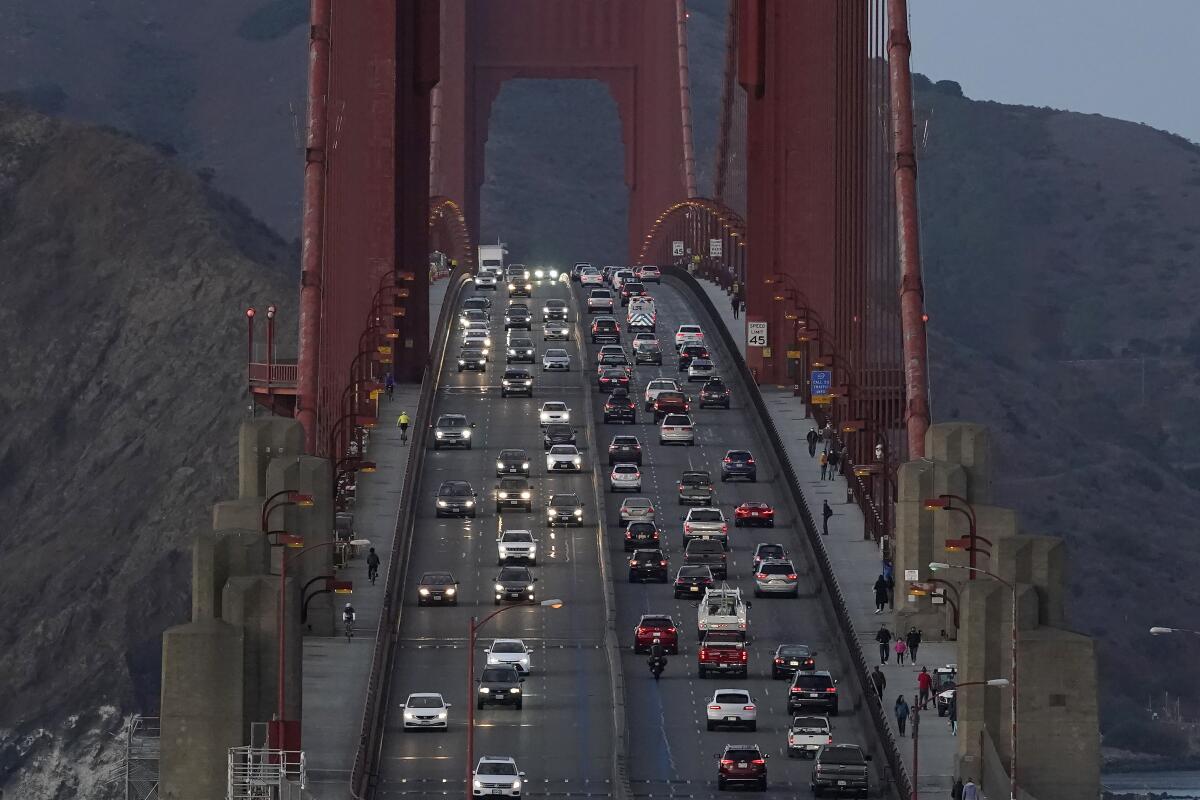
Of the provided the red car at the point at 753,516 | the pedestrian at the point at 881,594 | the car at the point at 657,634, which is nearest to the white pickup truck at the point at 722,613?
the car at the point at 657,634

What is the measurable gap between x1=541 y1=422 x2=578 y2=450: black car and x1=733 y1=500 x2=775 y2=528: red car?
47.6 feet

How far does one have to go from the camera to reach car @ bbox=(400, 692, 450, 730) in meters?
86.1

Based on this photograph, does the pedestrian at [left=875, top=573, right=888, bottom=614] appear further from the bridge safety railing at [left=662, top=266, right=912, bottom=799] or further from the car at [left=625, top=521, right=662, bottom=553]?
the car at [left=625, top=521, right=662, bottom=553]

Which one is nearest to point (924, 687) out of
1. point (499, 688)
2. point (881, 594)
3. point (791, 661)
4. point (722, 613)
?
point (791, 661)

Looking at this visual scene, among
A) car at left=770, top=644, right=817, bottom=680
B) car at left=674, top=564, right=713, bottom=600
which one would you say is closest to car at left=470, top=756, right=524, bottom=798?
car at left=770, top=644, right=817, bottom=680

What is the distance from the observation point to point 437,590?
10269 centimetres

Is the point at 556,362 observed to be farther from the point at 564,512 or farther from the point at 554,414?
the point at 564,512

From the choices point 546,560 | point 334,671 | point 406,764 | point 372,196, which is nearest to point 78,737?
point 372,196

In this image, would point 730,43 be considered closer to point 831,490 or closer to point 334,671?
point 831,490

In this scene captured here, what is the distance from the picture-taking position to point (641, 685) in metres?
92.4

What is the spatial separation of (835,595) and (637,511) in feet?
50.2

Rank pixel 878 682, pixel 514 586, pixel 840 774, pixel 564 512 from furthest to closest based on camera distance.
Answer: pixel 564 512
pixel 514 586
pixel 878 682
pixel 840 774

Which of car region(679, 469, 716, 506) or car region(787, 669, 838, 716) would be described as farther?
car region(679, 469, 716, 506)

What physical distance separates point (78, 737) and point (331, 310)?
59251 millimetres
